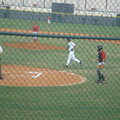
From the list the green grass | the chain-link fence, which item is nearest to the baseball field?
the chain-link fence

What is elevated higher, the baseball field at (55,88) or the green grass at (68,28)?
the baseball field at (55,88)

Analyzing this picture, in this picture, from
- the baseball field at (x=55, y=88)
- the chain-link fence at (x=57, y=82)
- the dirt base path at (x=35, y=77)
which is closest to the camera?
the chain-link fence at (x=57, y=82)

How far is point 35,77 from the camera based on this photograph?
523 inches

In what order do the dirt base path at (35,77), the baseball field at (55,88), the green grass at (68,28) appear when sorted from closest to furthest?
the baseball field at (55,88) → the dirt base path at (35,77) → the green grass at (68,28)

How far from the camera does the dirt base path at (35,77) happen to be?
1234cm

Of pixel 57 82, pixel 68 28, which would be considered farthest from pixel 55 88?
pixel 68 28

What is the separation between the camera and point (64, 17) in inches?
1166

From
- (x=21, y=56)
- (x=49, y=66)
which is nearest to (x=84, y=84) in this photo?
(x=49, y=66)

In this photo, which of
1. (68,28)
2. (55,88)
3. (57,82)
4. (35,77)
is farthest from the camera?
(68,28)

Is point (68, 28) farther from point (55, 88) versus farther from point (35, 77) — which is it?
point (55, 88)

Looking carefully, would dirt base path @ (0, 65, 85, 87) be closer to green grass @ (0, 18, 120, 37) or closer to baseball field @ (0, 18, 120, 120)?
baseball field @ (0, 18, 120, 120)

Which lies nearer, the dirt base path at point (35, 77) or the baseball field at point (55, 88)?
the baseball field at point (55, 88)

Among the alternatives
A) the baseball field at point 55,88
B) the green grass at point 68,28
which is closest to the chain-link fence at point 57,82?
the baseball field at point 55,88

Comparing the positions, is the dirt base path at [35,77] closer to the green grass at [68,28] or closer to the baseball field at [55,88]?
the baseball field at [55,88]
